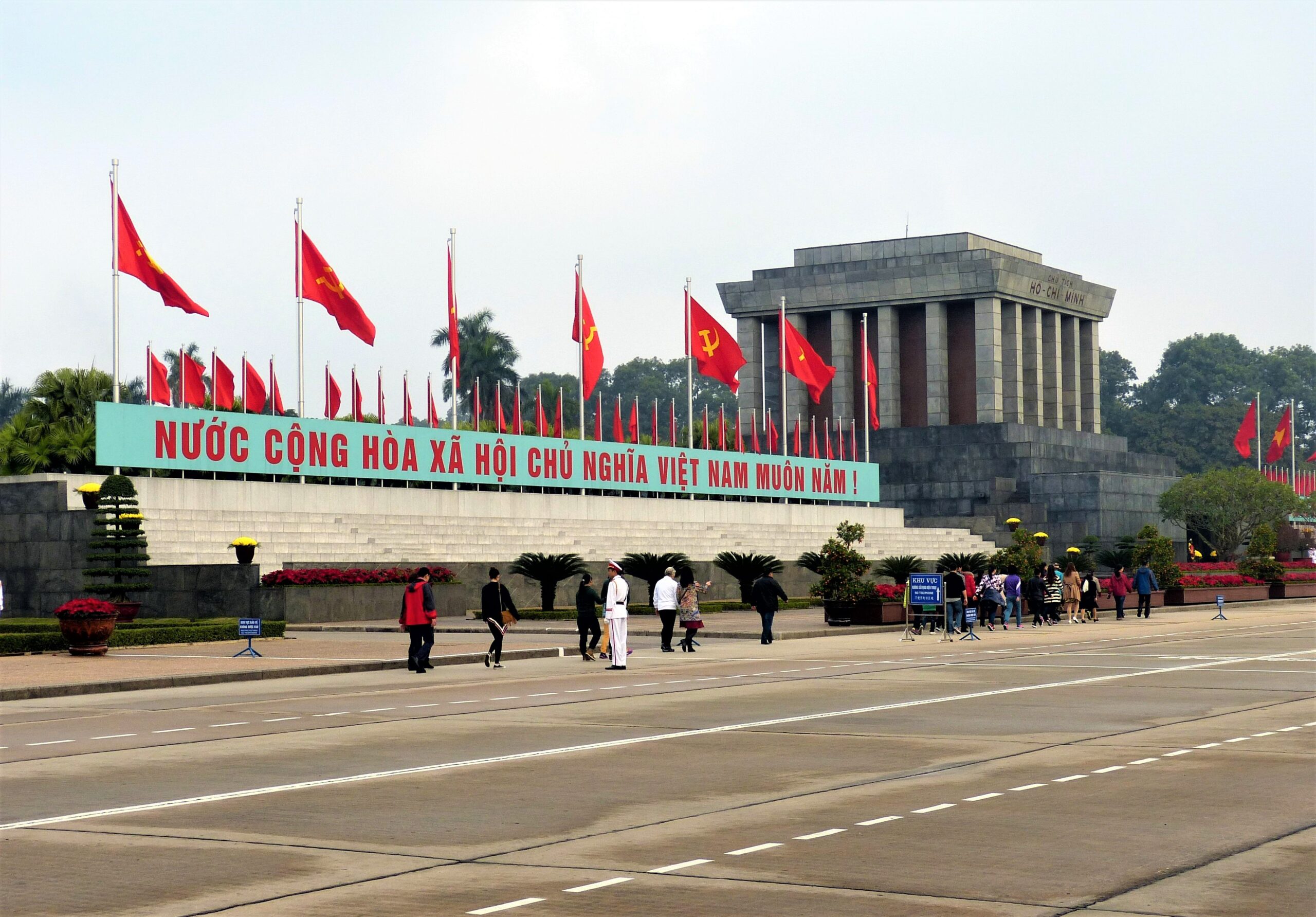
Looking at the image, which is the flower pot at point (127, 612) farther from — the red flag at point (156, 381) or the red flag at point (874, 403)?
the red flag at point (874, 403)

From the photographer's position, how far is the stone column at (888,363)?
8512cm

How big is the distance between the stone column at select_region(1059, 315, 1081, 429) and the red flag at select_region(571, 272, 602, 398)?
155 ft

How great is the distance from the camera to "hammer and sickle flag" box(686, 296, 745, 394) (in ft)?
185

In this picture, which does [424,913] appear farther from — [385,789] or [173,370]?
[173,370]

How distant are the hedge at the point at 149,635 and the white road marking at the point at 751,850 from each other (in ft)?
72.2

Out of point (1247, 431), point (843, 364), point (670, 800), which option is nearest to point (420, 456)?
point (670, 800)

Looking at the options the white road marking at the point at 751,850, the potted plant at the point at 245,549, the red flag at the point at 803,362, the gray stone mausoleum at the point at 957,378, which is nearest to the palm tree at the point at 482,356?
the gray stone mausoleum at the point at 957,378

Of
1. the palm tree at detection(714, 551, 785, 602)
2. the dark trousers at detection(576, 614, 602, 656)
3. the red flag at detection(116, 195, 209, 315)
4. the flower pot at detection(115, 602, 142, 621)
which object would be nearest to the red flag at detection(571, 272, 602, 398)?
the palm tree at detection(714, 551, 785, 602)

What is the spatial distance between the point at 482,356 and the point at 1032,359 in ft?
111

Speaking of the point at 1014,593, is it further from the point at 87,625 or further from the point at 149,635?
the point at 87,625

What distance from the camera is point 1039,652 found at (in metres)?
29.8

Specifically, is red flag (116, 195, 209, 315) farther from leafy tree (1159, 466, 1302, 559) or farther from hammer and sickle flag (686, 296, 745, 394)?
leafy tree (1159, 466, 1302, 559)

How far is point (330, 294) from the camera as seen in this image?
45812mm

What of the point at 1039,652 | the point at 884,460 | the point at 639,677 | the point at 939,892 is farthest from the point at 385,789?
the point at 884,460
